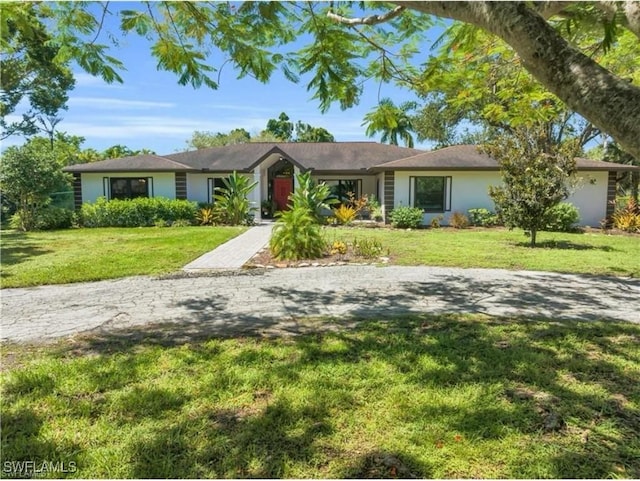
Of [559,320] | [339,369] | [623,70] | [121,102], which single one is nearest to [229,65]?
[121,102]

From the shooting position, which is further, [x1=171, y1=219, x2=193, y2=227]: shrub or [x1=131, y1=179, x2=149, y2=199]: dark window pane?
[x1=131, y1=179, x2=149, y2=199]: dark window pane

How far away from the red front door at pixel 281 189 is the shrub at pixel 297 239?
1381 cm

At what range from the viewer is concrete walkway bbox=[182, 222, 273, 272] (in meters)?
9.63

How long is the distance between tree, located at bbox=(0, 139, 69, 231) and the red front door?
11101mm

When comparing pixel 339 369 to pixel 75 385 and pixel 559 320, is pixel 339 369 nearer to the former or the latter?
pixel 75 385

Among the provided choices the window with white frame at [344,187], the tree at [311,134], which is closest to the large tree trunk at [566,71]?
the window with white frame at [344,187]

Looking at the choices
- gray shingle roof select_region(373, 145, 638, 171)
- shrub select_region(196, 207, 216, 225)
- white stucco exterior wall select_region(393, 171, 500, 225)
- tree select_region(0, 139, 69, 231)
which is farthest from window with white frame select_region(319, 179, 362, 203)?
tree select_region(0, 139, 69, 231)

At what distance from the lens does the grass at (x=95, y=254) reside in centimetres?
862

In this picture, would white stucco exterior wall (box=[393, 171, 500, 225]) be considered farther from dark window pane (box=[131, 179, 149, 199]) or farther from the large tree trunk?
the large tree trunk

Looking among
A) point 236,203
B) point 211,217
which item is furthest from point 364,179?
point 211,217

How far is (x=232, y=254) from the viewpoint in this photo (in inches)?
445

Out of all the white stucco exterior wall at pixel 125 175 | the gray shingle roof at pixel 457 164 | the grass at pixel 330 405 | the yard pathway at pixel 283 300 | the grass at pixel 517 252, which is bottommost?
the grass at pixel 330 405

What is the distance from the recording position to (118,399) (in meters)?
3.36

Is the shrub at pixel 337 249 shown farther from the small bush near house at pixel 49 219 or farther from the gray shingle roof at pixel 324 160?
the small bush near house at pixel 49 219
